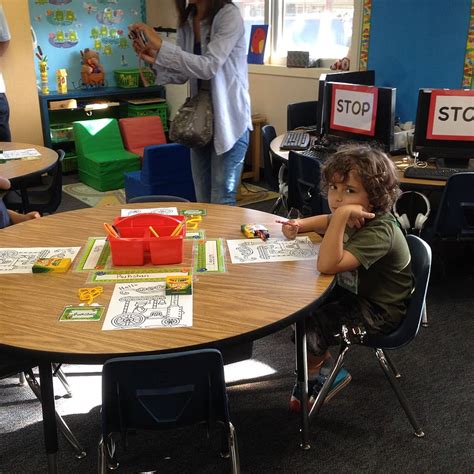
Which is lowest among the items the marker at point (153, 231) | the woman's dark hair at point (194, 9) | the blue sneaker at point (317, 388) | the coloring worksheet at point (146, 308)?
the blue sneaker at point (317, 388)

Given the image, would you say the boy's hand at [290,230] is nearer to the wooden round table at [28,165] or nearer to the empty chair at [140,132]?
the wooden round table at [28,165]

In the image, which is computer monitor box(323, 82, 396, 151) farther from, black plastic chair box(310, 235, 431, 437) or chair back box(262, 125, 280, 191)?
black plastic chair box(310, 235, 431, 437)

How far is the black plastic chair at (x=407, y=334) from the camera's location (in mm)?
1672

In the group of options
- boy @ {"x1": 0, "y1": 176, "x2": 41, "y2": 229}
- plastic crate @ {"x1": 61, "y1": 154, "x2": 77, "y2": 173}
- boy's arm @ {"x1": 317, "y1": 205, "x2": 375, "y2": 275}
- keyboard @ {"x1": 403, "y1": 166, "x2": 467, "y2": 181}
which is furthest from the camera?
plastic crate @ {"x1": 61, "y1": 154, "x2": 77, "y2": 173}

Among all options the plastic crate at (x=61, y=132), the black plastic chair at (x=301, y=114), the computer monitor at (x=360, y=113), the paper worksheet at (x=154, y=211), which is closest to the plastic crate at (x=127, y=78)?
the plastic crate at (x=61, y=132)

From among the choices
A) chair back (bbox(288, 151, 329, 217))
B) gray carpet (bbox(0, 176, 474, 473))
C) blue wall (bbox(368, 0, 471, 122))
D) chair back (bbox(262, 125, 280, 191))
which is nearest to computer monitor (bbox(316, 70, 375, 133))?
blue wall (bbox(368, 0, 471, 122))

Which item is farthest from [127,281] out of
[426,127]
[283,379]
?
[426,127]

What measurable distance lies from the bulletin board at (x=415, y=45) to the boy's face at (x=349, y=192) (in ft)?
7.26

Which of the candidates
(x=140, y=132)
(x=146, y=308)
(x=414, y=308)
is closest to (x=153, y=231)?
(x=146, y=308)

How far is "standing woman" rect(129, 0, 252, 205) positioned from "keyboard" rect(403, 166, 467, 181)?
2.69 feet

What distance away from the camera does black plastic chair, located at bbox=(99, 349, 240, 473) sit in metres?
1.18

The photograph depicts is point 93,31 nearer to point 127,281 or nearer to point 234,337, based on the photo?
point 127,281

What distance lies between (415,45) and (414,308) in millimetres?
2612

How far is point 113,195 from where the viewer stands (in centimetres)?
486
